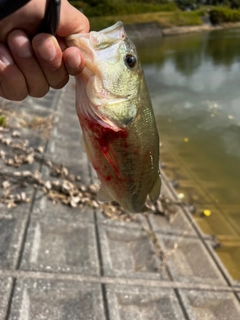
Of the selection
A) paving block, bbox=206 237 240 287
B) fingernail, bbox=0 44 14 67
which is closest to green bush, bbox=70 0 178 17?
paving block, bbox=206 237 240 287

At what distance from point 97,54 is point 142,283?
2.40 metres

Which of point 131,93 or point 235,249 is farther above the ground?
point 131,93

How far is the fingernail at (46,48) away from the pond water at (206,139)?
3.66 metres

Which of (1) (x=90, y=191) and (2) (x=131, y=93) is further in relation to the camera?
(1) (x=90, y=191)

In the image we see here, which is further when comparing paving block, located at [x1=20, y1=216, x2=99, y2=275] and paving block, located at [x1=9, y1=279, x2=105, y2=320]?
paving block, located at [x1=20, y1=216, x2=99, y2=275]

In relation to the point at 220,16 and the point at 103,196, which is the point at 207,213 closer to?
the point at 103,196

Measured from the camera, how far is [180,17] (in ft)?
125

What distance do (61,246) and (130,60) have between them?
2.34m

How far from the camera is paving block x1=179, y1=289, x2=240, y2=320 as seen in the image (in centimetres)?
332

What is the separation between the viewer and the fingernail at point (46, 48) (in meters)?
1.42

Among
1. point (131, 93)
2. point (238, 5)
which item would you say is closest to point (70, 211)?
point (131, 93)

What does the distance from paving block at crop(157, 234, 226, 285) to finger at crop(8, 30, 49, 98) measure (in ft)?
8.28

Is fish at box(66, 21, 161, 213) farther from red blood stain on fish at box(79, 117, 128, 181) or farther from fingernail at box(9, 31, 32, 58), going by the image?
fingernail at box(9, 31, 32, 58)

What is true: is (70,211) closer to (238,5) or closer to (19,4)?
(19,4)
